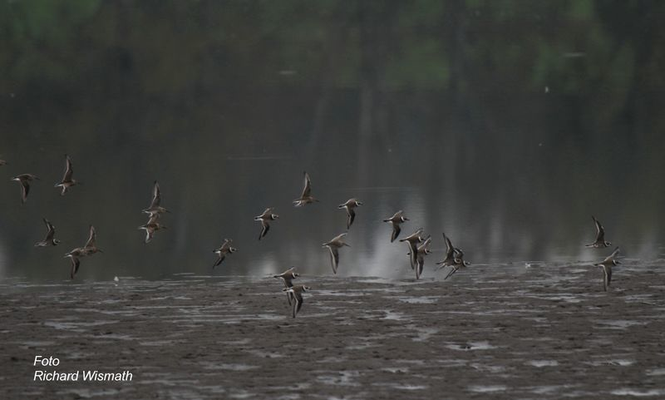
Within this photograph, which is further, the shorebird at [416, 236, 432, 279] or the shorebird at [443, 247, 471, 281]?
the shorebird at [416, 236, 432, 279]

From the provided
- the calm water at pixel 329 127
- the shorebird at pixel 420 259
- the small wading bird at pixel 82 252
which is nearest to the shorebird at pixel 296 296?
the shorebird at pixel 420 259

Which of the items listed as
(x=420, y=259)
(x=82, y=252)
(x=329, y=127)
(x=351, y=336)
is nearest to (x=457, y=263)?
(x=420, y=259)

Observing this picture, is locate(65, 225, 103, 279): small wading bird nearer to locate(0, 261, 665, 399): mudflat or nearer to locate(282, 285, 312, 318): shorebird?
locate(0, 261, 665, 399): mudflat

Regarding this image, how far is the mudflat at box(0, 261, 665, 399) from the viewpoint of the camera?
15.9 meters

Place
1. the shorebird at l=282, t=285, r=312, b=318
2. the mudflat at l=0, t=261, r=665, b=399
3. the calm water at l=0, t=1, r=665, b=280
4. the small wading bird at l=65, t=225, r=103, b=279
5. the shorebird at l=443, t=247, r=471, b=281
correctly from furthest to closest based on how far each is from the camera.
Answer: the calm water at l=0, t=1, r=665, b=280 → the small wading bird at l=65, t=225, r=103, b=279 → the shorebird at l=443, t=247, r=471, b=281 → the shorebird at l=282, t=285, r=312, b=318 → the mudflat at l=0, t=261, r=665, b=399

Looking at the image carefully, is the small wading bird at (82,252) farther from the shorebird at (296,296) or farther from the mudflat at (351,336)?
the shorebird at (296,296)

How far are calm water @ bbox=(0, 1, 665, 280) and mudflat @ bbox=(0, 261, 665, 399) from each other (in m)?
1.69

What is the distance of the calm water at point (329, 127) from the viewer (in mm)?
27078

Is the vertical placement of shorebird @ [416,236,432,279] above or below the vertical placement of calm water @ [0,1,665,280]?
below

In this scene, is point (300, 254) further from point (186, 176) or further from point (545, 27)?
point (545, 27)

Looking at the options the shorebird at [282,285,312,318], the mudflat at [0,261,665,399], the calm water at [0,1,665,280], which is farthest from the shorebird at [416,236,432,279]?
the shorebird at [282,285,312,318]

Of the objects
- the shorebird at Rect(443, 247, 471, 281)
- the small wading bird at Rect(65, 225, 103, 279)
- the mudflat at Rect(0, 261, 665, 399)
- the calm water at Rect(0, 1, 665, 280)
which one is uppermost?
the calm water at Rect(0, 1, 665, 280)

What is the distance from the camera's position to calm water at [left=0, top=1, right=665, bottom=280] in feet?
88.8

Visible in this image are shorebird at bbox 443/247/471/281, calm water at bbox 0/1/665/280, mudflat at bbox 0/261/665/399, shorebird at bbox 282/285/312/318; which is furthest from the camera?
calm water at bbox 0/1/665/280
